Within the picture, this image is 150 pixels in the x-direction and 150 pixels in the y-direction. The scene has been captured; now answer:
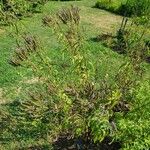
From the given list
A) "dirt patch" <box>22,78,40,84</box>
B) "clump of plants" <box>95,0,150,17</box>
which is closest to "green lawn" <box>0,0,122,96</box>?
"dirt patch" <box>22,78,40,84</box>

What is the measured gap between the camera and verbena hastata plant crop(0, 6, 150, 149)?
6.90 meters

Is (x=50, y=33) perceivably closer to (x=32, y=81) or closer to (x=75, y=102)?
(x=32, y=81)

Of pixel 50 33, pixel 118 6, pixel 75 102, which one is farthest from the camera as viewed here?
pixel 118 6

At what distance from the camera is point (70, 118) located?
23.9 feet

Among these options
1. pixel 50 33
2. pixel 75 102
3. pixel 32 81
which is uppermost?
pixel 75 102

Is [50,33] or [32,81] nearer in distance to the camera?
[32,81]

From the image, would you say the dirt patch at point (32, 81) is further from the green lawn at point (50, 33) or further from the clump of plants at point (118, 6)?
the clump of plants at point (118, 6)

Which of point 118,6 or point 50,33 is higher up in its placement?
point 50,33

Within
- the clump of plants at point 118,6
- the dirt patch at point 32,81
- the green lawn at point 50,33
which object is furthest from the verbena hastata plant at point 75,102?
the clump of plants at point 118,6

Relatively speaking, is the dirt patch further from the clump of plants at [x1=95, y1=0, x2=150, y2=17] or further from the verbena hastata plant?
the clump of plants at [x1=95, y1=0, x2=150, y2=17]

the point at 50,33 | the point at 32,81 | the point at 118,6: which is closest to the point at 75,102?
the point at 32,81

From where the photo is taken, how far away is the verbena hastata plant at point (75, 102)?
690 centimetres

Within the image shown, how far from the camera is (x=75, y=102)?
25.2 feet

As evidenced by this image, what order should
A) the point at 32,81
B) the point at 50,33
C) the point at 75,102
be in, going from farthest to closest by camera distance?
1. the point at 50,33
2. the point at 32,81
3. the point at 75,102
